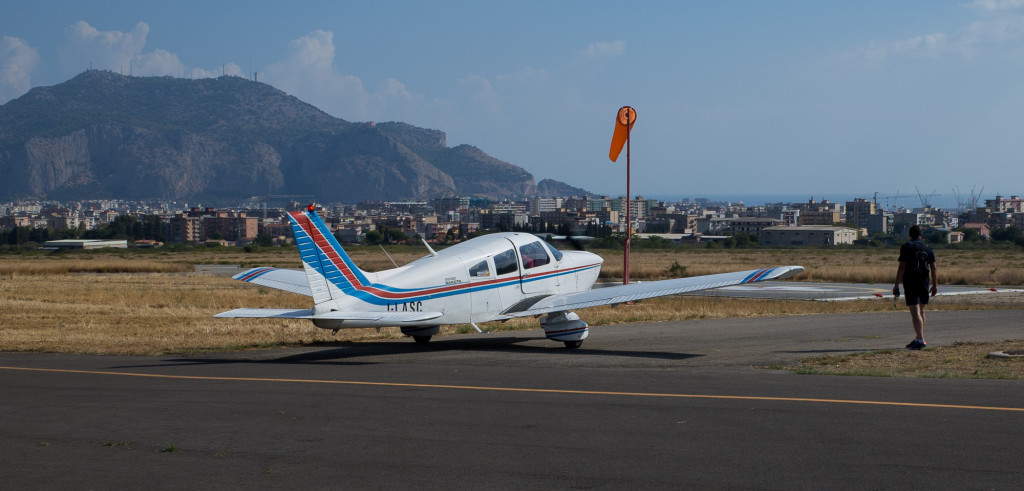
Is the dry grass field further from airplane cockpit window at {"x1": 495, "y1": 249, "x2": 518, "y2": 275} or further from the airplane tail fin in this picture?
airplane cockpit window at {"x1": 495, "y1": 249, "x2": 518, "y2": 275}

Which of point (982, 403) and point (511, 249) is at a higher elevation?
point (511, 249)

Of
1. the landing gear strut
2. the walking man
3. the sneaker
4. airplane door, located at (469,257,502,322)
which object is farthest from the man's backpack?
the landing gear strut

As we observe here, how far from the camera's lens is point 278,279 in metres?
19.7

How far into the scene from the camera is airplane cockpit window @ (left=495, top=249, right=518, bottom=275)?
1794 centimetres

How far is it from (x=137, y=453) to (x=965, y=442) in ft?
23.8

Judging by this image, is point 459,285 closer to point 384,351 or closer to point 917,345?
point 384,351

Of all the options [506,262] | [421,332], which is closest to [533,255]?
[506,262]

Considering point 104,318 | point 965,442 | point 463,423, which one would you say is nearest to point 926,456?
point 965,442

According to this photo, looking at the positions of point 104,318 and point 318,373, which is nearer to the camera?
point 318,373

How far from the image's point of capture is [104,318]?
25.5m

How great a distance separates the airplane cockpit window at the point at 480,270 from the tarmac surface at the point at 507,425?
2014mm

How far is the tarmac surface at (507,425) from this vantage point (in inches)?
294

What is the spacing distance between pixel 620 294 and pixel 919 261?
17.0 feet

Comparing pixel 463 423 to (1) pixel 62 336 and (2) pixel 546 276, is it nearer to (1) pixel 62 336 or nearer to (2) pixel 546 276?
(2) pixel 546 276
